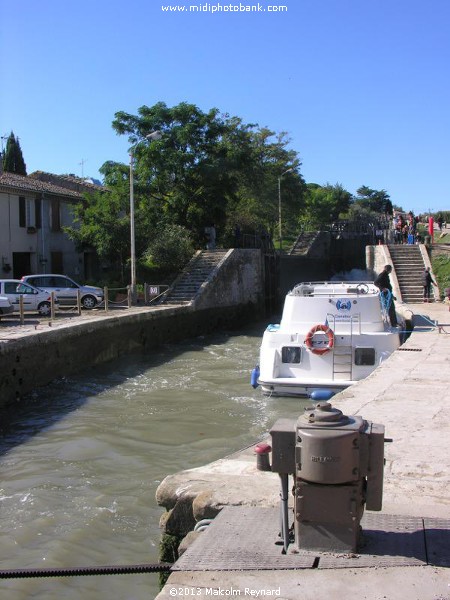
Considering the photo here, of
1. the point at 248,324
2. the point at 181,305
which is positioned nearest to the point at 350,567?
the point at 181,305

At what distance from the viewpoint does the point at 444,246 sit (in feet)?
97.9

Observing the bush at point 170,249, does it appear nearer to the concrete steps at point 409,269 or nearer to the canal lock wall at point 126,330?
the canal lock wall at point 126,330

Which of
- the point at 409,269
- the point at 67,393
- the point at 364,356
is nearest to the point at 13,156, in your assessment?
the point at 409,269

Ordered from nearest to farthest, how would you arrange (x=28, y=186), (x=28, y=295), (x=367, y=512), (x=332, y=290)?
(x=367, y=512) → (x=332, y=290) → (x=28, y=295) → (x=28, y=186)

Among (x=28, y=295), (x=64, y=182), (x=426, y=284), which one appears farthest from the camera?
(x=64, y=182)

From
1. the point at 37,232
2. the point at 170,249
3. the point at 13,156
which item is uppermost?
the point at 13,156

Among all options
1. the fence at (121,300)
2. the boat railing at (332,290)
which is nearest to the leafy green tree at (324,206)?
the fence at (121,300)

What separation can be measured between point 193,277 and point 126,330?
771cm

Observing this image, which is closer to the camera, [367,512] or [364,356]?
[367,512]

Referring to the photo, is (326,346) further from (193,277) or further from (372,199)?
(372,199)

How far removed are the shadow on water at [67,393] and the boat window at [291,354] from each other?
3.87m

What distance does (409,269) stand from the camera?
1101 inches

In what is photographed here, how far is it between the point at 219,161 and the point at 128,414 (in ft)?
63.6

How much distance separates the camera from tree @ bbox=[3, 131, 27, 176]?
49094mm
